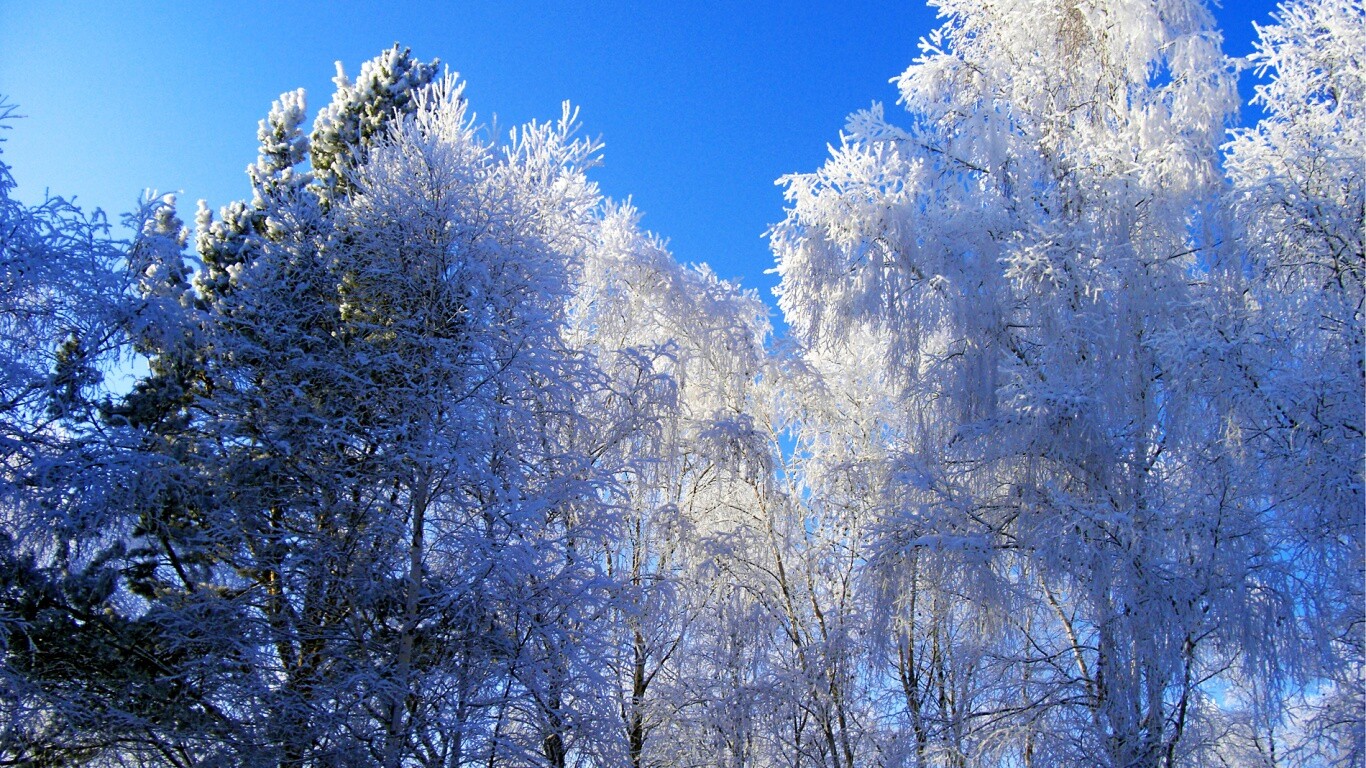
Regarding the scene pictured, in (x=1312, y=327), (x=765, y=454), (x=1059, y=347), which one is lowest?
(x=1312, y=327)

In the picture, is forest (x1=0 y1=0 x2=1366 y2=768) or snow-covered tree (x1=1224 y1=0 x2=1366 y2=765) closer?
snow-covered tree (x1=1224 y1=0 x2=1366 y2=765)

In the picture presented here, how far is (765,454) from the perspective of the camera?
9.34m

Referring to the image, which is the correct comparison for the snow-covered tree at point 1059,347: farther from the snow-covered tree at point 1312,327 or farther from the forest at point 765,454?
the snow-covered tree at point 1312,327

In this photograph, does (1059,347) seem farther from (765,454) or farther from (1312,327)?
(765,454)

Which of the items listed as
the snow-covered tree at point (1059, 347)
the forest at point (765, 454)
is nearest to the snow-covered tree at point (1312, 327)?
the forest at point (765, 454)

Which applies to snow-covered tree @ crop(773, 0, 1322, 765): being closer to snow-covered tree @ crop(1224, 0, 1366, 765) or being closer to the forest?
the forest

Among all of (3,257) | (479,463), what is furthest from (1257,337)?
(3,257)

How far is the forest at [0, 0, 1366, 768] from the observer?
6.23m

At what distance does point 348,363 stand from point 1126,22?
7.15 meters

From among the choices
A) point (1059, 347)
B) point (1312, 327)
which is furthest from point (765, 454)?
point (1312, 327)

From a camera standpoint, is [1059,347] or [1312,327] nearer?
[1312,327]

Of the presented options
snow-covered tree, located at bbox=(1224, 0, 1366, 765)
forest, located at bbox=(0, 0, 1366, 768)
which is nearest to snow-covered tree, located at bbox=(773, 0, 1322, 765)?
forest, located at bbox=(0, 0, 1366, 768)

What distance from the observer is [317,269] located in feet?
25.8

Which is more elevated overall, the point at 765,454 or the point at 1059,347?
the point at 765,454
